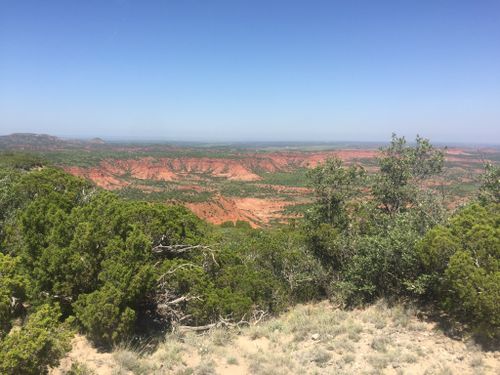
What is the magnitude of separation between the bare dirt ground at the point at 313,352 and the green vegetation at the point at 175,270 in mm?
430

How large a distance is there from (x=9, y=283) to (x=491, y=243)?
10479 millimetres

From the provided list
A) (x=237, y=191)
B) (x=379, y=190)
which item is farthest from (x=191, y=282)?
(x=237, y=191)

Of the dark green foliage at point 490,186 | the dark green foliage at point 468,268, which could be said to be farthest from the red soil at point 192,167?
the dark green foliage at point 468,268

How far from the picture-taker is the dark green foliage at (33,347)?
5.18m

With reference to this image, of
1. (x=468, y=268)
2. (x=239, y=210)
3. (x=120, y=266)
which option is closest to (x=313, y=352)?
(x=468, y=268)

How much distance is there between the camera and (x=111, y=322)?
7395 mm

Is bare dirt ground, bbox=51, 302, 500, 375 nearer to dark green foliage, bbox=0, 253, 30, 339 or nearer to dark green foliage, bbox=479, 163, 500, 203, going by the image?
dark green foliage, bbox=0, 253, 30, 339

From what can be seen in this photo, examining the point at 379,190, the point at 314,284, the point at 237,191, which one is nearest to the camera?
the point at 314,284

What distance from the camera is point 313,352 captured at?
25.3 ft

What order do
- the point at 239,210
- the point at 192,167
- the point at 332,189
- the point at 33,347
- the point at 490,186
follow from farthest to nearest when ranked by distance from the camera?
the point at 192,167 → the point at 239,210 → the point at 332,189 → the point at 490,186 → the point at 33,347

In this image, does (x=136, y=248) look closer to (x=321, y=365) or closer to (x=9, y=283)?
(x=9, y=283)

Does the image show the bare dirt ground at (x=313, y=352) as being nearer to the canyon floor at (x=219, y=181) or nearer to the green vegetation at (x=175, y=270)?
the green vegetation at (x=175, y=270)

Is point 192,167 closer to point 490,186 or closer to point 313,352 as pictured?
point 490,186

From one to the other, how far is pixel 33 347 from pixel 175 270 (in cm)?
434
